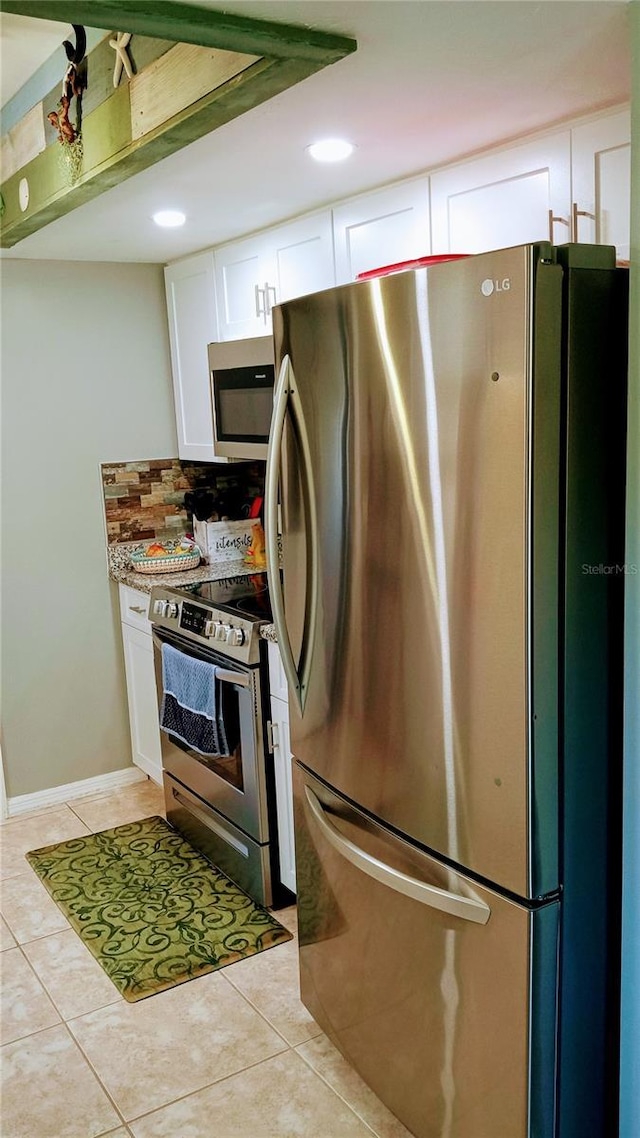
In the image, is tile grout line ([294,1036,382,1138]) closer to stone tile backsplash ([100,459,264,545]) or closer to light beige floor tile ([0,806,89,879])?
light beige floor tile ([0,806,89,879])

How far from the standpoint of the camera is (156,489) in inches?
154

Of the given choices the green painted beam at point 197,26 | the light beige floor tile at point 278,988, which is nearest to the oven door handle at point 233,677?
the light beige floor tile at point 278,988

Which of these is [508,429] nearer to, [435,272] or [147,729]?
[435,272]

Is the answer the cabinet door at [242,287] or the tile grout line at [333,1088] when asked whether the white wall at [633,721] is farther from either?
the cabinet door at [242,287]

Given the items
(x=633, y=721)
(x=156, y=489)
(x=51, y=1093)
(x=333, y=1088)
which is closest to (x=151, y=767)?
(x=156, y=489)

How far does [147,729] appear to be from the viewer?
371cm

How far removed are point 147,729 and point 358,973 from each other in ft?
6.09

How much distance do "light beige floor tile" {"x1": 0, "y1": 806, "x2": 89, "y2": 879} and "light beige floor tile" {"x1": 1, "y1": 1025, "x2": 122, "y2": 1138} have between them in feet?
3.16

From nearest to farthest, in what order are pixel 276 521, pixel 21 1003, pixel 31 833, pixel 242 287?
pixel 276 521
pixel 21 1003
pixel 242 287
pixel 31 833

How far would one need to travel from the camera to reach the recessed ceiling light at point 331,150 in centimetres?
209

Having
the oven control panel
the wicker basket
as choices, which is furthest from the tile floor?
the wicker basket

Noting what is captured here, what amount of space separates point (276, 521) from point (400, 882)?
790mm

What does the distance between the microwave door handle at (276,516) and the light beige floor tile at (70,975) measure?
3.72ft

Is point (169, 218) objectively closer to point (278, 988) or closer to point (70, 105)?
point (70, 105)
